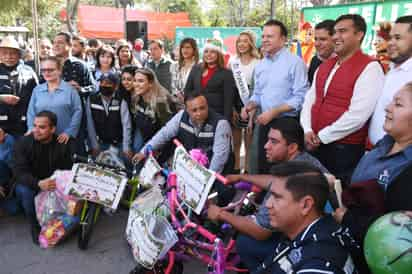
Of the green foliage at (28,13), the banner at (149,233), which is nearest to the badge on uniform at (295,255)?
the banner at (149,233)

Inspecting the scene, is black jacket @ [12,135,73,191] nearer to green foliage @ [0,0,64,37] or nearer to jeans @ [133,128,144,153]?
jeans @ [133,128,144,153]

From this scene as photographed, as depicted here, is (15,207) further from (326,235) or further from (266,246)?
(326,235)

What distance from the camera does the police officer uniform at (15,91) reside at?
4.32 m

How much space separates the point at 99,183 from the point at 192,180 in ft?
3.55

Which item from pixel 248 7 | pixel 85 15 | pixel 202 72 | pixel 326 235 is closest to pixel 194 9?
pixel 248 7

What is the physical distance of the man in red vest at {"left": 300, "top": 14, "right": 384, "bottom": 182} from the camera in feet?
9.41

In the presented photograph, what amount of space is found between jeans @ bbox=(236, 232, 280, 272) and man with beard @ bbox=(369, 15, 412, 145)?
114 cm

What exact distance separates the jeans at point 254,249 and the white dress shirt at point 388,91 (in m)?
1.12

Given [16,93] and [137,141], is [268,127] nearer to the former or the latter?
[137,141]

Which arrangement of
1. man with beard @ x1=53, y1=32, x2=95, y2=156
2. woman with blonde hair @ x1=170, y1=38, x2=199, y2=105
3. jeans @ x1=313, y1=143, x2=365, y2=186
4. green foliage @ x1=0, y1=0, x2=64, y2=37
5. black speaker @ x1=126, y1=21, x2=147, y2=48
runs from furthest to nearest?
green foliage @ x1=0, y1=0, x2=64, y2=37 → black speaker @ x1=126, y1=21, x2=147, y2=48 → woman with blonde hair @ x1=170, y1=38, x2=199, y2=105 → man with beard @ x1=53, y1=32, x2=95, y2=156 → jeans @ x1=313, y1=143, x2=365, y2=186

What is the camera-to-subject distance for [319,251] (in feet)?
5.24

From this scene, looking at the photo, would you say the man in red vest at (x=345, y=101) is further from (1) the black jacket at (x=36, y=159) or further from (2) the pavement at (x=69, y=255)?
(1) the black jacket at (x=36, y=159)

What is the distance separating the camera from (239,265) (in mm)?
2697

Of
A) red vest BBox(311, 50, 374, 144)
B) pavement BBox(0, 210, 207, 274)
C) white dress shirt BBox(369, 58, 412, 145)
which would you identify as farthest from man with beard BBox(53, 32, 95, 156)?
white dress shirt BBox(369, 58, 412, 145)
